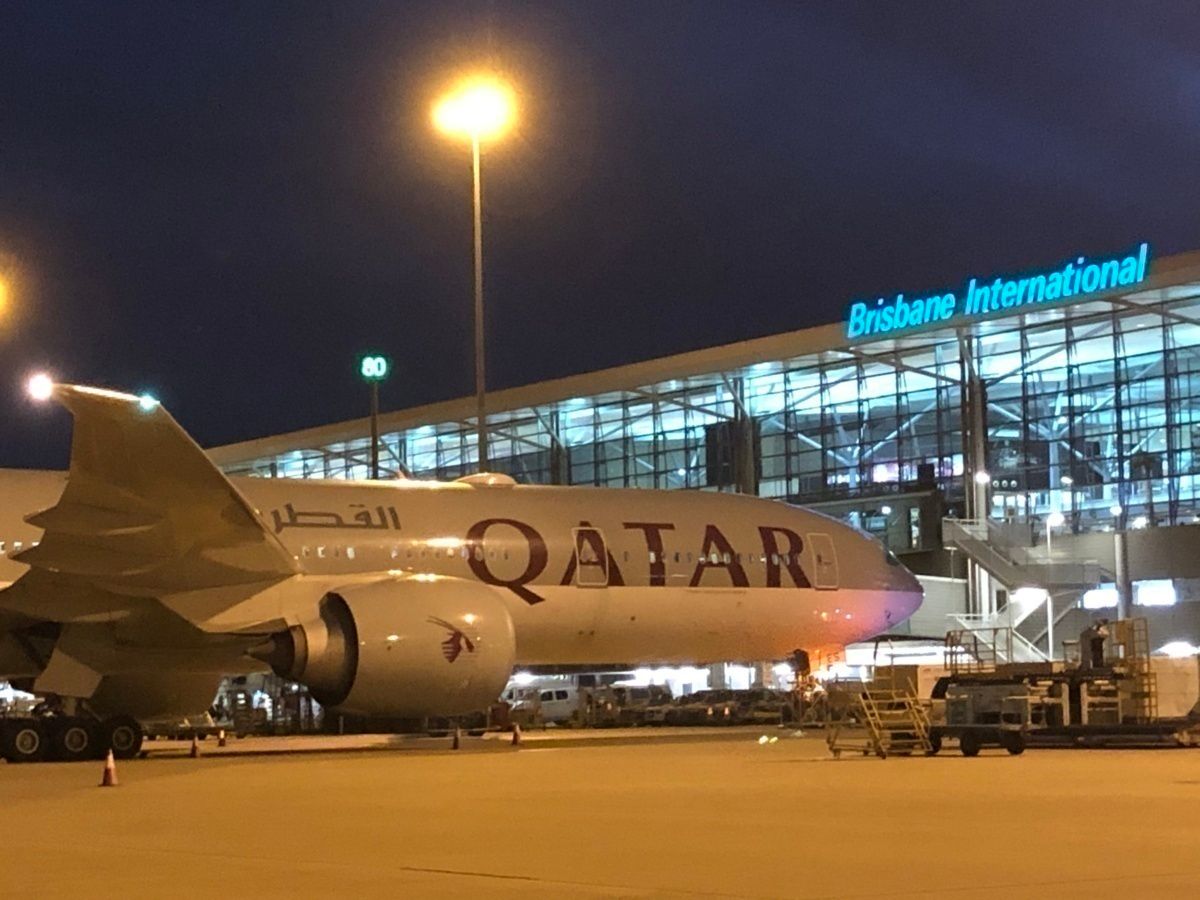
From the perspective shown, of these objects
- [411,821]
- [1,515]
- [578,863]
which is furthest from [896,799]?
[1,515]

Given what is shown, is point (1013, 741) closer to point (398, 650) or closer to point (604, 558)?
point (604, 558)

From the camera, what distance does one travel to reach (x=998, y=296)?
145ft

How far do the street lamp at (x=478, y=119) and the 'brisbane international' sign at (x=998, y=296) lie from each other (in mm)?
18678

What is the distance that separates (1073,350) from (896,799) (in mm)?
38738

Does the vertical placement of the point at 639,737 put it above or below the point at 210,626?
below

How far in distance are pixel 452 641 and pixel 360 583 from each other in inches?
57.0

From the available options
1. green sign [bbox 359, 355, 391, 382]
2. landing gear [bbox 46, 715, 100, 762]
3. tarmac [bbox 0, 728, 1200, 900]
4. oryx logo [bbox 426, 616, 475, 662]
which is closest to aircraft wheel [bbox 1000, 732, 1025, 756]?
tarmac [bbox 0, 728, 1200, 900]

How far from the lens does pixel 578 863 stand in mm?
9547

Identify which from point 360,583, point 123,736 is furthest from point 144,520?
point 123,736

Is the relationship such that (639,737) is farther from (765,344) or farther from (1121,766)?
(765,344)

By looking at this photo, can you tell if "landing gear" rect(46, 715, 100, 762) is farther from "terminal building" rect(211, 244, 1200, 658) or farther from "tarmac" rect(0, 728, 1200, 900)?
"terminal building" rect(211, 244, 1200, 658)

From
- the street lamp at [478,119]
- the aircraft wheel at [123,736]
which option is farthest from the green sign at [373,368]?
the aircraft wheel at [123,736]

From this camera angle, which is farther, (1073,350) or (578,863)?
(1073,350)

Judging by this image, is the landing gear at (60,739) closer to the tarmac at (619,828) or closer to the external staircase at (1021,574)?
the tarmac at (619,828)
